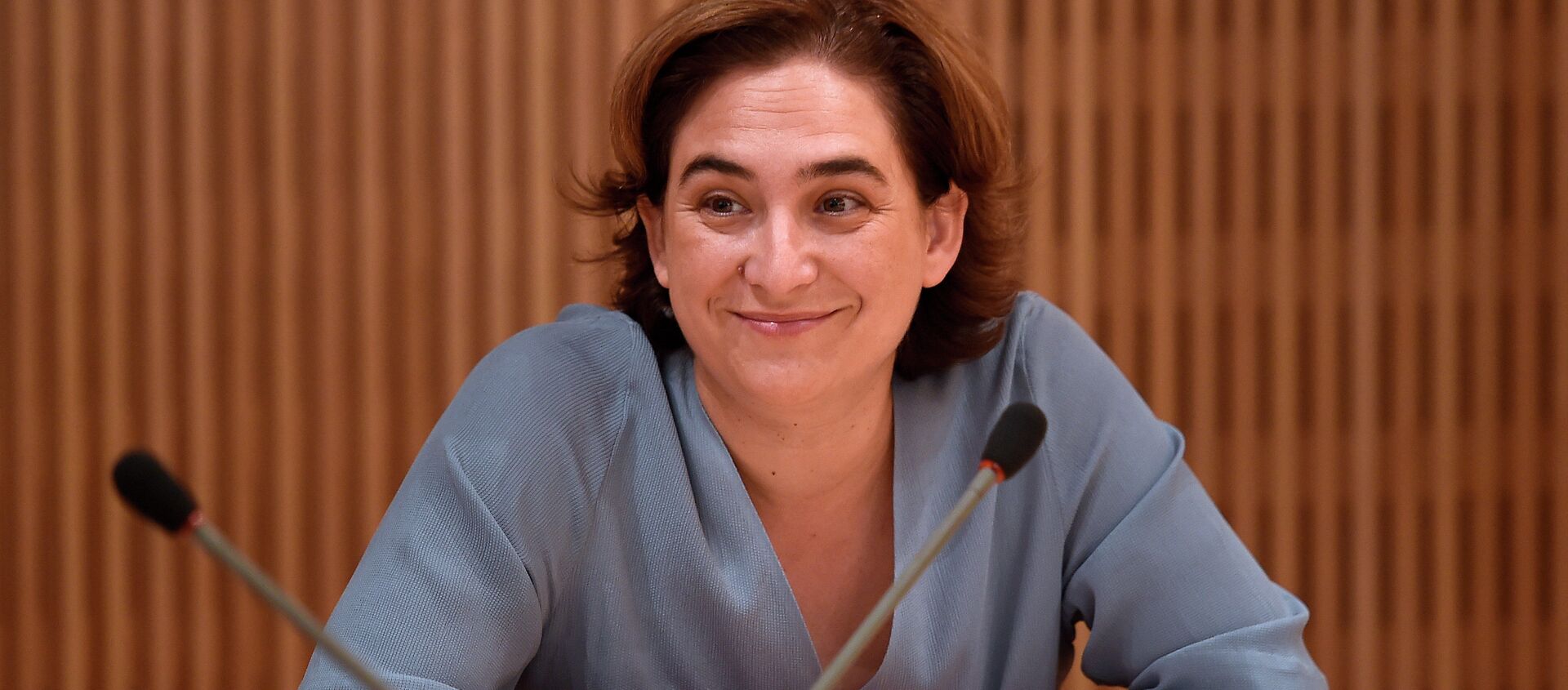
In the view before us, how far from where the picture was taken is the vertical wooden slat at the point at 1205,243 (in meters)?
2.67

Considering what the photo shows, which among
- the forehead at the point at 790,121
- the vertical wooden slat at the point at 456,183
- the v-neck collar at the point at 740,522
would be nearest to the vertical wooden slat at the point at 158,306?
the vertical wooden slat at the point at 456,183

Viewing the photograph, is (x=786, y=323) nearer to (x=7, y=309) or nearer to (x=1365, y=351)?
(x=1365, y=351)

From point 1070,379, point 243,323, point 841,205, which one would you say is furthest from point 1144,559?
point 243,323

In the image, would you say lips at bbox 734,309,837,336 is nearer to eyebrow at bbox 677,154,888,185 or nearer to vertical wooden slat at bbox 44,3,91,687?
eyebrow at bbox 677,154,888,185

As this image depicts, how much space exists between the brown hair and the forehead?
0.02 metres

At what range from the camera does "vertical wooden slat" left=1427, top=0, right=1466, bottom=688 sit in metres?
2.64

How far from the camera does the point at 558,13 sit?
271 centimetres

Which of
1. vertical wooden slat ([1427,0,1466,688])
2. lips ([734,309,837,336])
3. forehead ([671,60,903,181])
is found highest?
forehead ([671,60,903,181])

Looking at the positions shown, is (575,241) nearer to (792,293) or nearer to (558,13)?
(558,13)

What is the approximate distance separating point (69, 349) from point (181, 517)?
6.80ft

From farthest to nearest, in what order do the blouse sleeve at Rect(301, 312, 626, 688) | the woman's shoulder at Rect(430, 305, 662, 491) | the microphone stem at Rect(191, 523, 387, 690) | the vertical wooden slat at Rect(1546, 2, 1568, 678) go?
1. the vertical wooden slat at Rect(1546, 2, 1568, 678)
2. the woman's shoulder at Rect(430, 305, 662, 491)
3. the blouse sleeve at Rect(301, 312, 626, 688)
4. the microphone stem at Rect(191, 523, 387, 690)

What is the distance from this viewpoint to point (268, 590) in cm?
88

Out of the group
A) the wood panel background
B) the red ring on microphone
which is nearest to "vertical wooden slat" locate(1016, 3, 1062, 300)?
the wood panel background

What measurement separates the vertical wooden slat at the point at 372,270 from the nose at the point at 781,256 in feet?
5.02
